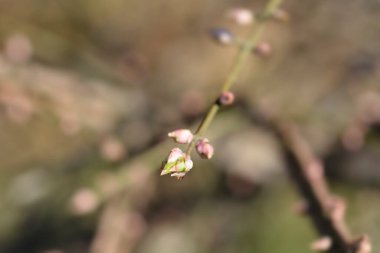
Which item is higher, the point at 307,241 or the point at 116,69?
the point at 116,69

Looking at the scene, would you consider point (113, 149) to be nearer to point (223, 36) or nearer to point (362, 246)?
point (223, 36)

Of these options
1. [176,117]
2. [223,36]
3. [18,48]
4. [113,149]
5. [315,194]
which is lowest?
[315,194]

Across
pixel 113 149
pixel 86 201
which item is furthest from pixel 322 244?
pixel 113 149

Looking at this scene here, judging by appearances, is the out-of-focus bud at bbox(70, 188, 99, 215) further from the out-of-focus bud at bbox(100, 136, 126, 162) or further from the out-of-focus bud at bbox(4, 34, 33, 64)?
the out-of-focus bud at bbox(4, 34, 33, 64)

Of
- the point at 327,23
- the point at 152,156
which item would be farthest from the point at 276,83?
the point at 152,156

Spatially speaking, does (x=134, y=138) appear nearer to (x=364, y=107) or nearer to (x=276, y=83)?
(x=276, y=83)

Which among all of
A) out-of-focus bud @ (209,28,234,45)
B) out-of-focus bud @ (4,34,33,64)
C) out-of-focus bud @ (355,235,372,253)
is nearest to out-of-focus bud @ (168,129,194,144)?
out-of-focus bud @ (355,235,372,253)

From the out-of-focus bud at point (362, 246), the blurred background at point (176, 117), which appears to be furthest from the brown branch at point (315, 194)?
the blurred background at point (176, 117)
